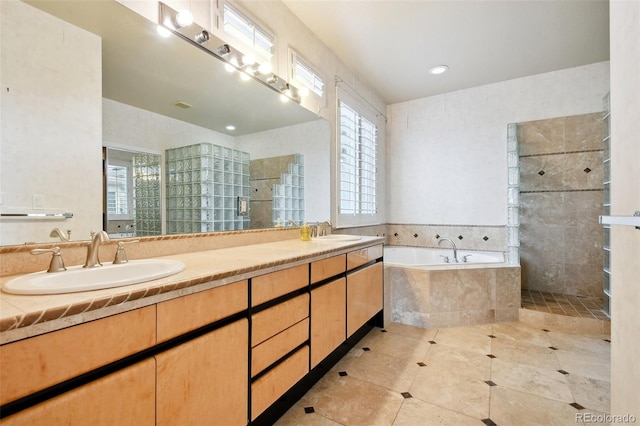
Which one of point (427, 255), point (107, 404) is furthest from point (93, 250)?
point (427, 255)

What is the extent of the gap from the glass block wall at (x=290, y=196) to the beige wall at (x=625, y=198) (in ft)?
6.27

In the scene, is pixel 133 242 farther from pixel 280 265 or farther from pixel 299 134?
pixel 299 134

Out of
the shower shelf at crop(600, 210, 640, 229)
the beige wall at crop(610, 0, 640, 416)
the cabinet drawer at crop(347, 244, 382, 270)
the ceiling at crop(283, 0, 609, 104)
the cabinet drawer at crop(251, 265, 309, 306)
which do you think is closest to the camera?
the shower shelf at crop(600, 210, 640, 229)

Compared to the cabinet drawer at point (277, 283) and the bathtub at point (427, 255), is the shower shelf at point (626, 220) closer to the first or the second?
the cabinet drawer at point (277, 283)

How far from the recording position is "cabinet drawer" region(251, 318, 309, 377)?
4.26ft

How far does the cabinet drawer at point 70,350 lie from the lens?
646 millimetres

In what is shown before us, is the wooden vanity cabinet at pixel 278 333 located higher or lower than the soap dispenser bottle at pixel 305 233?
lower

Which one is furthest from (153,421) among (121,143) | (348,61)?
(348,61)

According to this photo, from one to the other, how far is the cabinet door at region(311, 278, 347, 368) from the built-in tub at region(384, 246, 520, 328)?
1.01 metres

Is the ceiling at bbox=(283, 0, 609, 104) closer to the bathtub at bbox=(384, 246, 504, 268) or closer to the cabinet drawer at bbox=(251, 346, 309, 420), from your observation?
the bathtub at bbox=(384, 246, 504, 268)

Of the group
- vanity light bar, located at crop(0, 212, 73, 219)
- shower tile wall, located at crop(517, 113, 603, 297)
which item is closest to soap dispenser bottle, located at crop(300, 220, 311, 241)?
vanity light bar, located at crop(0, 212, 73, 219)

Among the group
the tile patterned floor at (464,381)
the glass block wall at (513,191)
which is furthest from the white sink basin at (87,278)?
the glass block wall at (513,191)

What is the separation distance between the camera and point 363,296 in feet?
7.69

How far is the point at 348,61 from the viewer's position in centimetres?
318
